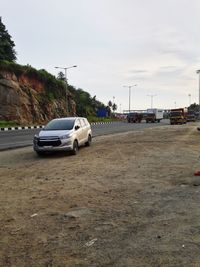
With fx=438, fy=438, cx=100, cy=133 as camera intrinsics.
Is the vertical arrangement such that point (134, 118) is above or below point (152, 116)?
below

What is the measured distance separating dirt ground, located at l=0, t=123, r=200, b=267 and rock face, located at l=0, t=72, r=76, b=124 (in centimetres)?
4207

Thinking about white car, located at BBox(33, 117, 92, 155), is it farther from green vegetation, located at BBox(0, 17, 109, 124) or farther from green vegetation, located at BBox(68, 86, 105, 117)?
green vegetation, located at BBox(68, 86, 105, 117)

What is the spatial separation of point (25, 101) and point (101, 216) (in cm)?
5120

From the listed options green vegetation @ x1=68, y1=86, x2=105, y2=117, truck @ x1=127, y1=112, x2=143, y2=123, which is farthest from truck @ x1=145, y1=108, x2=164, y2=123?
green vegetation @ x1=68, y1=86, x2=105, y2=117

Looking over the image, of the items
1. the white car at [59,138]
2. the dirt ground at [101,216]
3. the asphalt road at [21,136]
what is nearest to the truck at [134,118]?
the asphalt road at [21,136]

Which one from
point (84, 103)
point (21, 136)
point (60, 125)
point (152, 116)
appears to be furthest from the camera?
point (84, 103)

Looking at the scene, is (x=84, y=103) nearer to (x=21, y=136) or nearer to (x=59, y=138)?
(x=21, y=136)

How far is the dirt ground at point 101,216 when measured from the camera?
17.4 ft

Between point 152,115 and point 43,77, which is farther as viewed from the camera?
point 152,115

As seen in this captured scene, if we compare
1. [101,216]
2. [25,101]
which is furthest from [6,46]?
[101,216]

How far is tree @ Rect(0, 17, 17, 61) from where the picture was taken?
61.7m

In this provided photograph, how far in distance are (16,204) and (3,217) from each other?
975 mm

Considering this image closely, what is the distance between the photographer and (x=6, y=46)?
63719mm

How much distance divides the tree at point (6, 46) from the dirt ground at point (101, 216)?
168 feet
